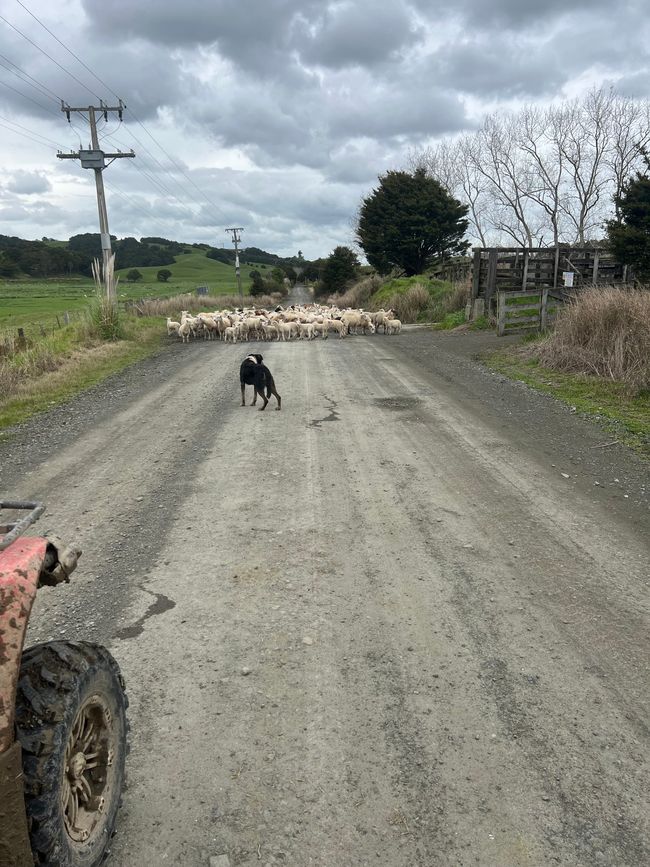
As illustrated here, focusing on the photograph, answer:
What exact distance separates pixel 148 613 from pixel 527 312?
18.0 m

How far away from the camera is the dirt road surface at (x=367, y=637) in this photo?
7.98 ft

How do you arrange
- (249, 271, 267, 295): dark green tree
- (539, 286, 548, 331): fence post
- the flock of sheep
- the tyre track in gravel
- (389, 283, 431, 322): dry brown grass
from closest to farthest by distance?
the tyre track in gravel < (539, 286, 548, 331): fence post < the flock of sheep < (389, 283, 431, 322): dry brown grass < (249, 271, 267, 295): dark green tree

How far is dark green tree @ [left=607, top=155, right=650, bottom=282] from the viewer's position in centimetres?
1547

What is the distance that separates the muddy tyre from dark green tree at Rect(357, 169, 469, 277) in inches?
1577

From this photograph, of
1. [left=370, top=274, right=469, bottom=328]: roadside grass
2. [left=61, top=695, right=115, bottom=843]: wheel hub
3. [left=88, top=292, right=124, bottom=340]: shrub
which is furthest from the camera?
[left=370, top=274, right=469, bottom=328]: roadside grass

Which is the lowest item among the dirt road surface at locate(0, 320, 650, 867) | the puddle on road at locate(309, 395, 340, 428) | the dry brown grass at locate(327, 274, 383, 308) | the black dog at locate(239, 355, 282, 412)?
the dirt road surface at locate(0, 320, 650, 867)

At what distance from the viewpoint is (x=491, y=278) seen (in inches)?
943

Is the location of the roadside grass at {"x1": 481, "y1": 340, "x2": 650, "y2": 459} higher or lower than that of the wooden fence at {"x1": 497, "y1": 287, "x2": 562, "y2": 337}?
lower

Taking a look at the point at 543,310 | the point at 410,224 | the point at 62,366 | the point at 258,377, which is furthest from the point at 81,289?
the point at 258,377

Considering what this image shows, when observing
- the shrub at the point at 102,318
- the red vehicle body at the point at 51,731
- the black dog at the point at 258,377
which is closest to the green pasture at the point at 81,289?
the shrub at the point at 102,318

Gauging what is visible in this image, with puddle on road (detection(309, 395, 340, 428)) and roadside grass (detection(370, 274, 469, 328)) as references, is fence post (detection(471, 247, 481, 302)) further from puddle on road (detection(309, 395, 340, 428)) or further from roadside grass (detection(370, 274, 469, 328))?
puddle on road (detection(309, 395, 340, 428))

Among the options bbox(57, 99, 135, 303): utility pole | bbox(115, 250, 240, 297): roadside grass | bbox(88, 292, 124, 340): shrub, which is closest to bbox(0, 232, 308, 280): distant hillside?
bbox(115, 250, 240, 297): roadside grass

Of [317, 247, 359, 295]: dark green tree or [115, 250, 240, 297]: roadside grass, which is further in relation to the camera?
[115, 250, 240, 297]: roadside grass

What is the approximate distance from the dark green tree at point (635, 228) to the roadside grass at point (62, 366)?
13.9m
